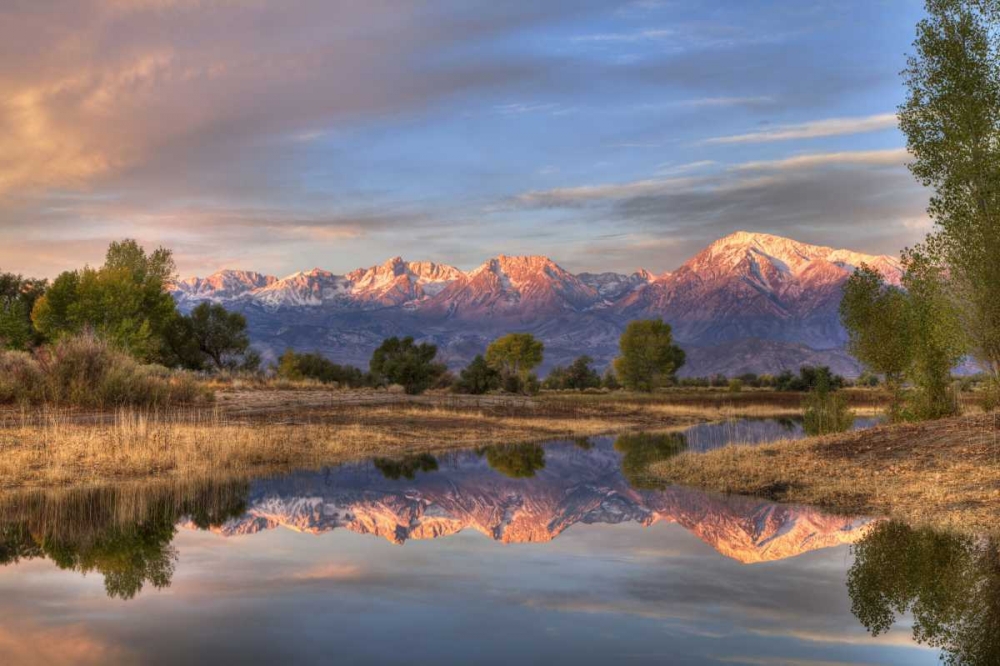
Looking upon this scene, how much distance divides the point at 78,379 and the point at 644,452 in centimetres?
2864

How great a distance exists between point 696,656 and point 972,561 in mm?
7115

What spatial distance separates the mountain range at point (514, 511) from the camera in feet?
58.9

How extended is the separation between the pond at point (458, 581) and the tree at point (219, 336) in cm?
7165

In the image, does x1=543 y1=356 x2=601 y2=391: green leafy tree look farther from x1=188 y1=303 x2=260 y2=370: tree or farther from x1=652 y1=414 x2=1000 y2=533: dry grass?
x1=652 y1=414 x2=1000 y2=533: dry grass

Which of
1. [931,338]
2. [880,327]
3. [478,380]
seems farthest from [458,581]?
[478,380]

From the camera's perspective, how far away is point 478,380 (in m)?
92.2

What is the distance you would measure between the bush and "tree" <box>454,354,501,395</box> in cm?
5112

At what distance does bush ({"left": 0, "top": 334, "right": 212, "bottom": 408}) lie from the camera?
38.0 metres

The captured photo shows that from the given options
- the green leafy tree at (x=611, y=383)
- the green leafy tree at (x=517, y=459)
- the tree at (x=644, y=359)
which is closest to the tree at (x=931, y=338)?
the green leafy tree at (x=517, y=459)

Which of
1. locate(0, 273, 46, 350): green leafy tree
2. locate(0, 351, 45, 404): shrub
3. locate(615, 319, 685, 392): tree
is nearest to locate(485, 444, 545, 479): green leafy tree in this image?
locate(0, 351, 45, 404): shrub

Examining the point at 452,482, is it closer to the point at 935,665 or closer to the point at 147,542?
the point at 147,542

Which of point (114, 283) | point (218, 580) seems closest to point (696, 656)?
point (218, 580)

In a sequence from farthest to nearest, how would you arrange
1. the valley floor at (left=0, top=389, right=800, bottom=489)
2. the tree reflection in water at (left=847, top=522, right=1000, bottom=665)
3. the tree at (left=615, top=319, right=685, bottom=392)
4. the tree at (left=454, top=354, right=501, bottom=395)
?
the tree at (left=615, top=319, right=685, bottom=392) < the tree at (left=454, top=354, right=501, bottom=395) < the valley floor at (left=0, top=389, right=800, bottom=489) < the tree reflection in water at (left=847, top=522, right=1000, bottom=665)

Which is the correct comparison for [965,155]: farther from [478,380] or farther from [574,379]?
[574,379]
